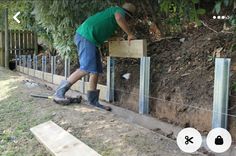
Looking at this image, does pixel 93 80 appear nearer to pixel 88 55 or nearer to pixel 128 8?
pixel 88 55

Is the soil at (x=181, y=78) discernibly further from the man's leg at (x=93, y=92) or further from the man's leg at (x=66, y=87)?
the man's leg at (x=66, y=87)

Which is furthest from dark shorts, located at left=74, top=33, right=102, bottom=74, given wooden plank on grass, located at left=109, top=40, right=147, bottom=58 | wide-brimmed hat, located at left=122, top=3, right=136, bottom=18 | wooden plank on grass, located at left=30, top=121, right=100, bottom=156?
wooden plank on grass, located at left=30, top=121, right=100, bottom=156

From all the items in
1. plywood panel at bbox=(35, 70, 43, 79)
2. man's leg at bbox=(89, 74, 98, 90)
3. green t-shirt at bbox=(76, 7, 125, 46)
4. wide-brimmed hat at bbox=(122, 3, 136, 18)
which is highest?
wide-brimmed hat at bbox=(122, 3, 136, 18)

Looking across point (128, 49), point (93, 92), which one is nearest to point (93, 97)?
point (93, 92)

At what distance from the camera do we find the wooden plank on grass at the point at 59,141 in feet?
10.6

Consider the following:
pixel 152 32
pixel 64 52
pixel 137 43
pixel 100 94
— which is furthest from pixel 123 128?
pixel 64 52

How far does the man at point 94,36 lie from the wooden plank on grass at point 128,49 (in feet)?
0.47

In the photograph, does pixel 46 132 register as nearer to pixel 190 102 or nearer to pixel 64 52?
pixel 190 102

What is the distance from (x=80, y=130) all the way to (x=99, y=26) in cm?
160

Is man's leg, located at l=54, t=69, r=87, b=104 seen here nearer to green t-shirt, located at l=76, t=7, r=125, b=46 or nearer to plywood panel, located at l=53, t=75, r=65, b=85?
green t-shirt, located at l=76, t=7, r=125, b=46

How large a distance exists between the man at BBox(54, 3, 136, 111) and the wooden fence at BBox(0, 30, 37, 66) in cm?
819

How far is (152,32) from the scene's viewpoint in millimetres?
5914

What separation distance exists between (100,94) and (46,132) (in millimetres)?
1940

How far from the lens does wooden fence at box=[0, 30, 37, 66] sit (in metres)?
12.9
